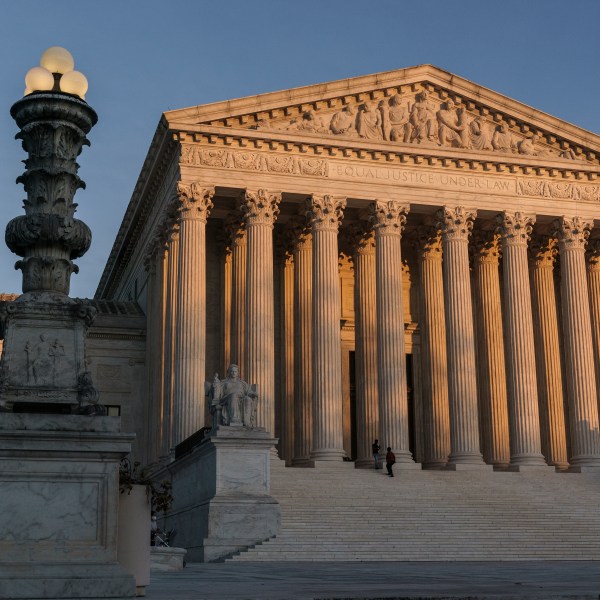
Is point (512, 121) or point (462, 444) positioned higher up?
point (512, 121)

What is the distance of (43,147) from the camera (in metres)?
11.8

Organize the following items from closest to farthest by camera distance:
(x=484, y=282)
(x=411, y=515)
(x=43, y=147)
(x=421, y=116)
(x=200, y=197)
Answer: (x=43, y=147) < (x=411, y=515) < (x=200, y=197) < (x=421, y=116) < (x=484, y=282)

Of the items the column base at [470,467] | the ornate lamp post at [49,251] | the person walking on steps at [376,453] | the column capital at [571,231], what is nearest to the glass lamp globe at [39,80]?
the ornate lamp post at [49,251]

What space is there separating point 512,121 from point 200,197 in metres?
15.5

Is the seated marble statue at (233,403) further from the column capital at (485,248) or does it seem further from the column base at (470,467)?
the column capital at (485,248)

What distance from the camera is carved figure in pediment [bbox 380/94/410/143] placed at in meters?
43.1

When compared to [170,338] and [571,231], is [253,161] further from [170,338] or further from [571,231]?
[571,231]

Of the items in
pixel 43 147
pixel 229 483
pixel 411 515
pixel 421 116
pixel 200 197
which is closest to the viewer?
pixel 43 147

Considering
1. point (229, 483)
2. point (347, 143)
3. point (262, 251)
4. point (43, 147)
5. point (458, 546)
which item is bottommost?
point (458, 546)

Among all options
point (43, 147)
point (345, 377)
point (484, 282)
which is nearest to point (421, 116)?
point (484, 282)

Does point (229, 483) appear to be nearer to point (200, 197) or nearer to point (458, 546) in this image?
point (458, 546)

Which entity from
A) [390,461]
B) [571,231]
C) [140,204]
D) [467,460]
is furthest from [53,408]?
[140,204]

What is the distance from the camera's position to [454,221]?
141 feet

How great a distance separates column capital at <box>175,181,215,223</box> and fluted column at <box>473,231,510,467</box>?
14588 mm
